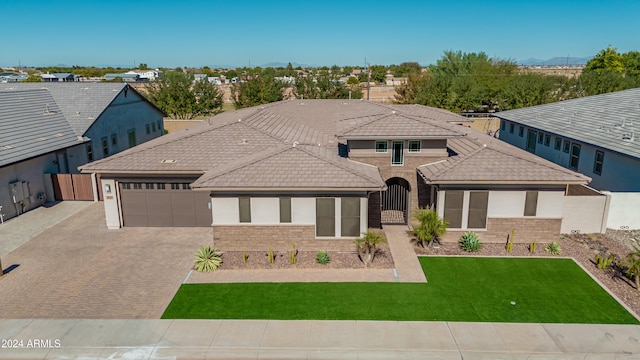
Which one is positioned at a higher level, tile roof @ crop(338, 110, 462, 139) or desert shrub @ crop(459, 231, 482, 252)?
tile roof @ crop(338, 110, 462, 139)

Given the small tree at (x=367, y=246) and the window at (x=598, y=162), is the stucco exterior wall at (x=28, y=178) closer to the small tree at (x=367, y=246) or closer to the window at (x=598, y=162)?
the small tree at (x=367, y=246)

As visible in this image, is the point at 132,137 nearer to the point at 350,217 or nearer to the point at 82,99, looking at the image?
the point at 82,99

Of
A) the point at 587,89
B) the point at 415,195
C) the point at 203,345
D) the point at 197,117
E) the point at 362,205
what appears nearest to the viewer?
the point at 203,345

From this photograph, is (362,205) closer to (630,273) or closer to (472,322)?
(472,322)

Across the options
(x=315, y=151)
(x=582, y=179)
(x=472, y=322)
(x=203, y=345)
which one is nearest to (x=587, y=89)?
(x=582, y=179)

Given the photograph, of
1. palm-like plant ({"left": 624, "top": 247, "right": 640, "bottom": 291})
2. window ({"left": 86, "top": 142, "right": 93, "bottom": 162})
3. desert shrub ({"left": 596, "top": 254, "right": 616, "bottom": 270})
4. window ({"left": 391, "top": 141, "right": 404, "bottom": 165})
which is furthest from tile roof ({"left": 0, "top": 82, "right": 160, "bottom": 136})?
palm-like plant ({"left": 624, "top": 247, "right": 640, "bottom": 291})

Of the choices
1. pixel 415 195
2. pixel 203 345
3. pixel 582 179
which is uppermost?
pixel 582 179

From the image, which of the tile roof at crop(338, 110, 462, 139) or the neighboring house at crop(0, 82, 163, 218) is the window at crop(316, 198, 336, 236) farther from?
the neighboring house at crop(0, 82, 163, 218)
